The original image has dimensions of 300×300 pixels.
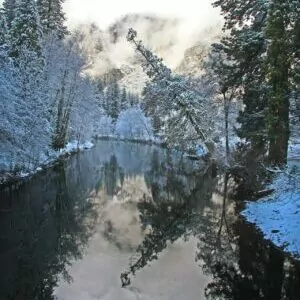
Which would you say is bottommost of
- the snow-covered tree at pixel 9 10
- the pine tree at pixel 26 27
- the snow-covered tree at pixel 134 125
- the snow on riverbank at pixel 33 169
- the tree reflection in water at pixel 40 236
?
the tree reflection in water at pixel 40 236

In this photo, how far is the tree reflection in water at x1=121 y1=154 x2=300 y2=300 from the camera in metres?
11.9

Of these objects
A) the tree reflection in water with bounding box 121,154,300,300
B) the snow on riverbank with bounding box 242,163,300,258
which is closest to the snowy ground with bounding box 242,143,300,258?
the snow on riverbank with bounding box 242,163,300,258

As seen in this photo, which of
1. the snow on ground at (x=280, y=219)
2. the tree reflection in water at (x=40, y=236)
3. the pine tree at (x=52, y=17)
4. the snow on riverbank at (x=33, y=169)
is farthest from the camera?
the pine tree at (x=52, y=17)

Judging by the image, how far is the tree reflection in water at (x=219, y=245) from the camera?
11852 mm

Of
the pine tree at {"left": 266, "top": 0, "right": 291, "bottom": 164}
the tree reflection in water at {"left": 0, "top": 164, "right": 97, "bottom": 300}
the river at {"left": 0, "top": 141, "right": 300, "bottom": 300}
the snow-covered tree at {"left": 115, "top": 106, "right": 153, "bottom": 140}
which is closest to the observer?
the river at {"left": 0, "top": 141, "right": 300, "bottom": 300}

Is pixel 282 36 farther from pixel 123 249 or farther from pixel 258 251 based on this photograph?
pixel 123 249

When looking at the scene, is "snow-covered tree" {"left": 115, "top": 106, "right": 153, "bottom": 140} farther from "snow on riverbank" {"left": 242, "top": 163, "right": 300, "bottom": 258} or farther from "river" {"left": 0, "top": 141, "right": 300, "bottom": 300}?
"snow on riverbank" {"left": 242, "top": 163, "right": 300, "bottom": 258}

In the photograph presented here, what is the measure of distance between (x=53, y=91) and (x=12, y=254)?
1453 inches

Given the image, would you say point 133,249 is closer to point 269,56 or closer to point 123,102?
point 269,56

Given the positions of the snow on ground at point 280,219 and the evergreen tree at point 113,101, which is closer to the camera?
the snow on ground at point 280,219

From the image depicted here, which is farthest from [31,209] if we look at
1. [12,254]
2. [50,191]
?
[12,254]

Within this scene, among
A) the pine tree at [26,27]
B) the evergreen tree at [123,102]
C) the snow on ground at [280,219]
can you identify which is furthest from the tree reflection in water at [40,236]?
the evergreen tree at [123,102]

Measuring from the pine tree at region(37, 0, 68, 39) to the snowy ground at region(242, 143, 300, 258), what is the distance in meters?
34.5

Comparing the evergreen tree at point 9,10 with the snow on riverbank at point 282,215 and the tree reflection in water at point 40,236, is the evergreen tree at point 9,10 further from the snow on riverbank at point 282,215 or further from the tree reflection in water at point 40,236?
the snow on riverbank at point 282,215
